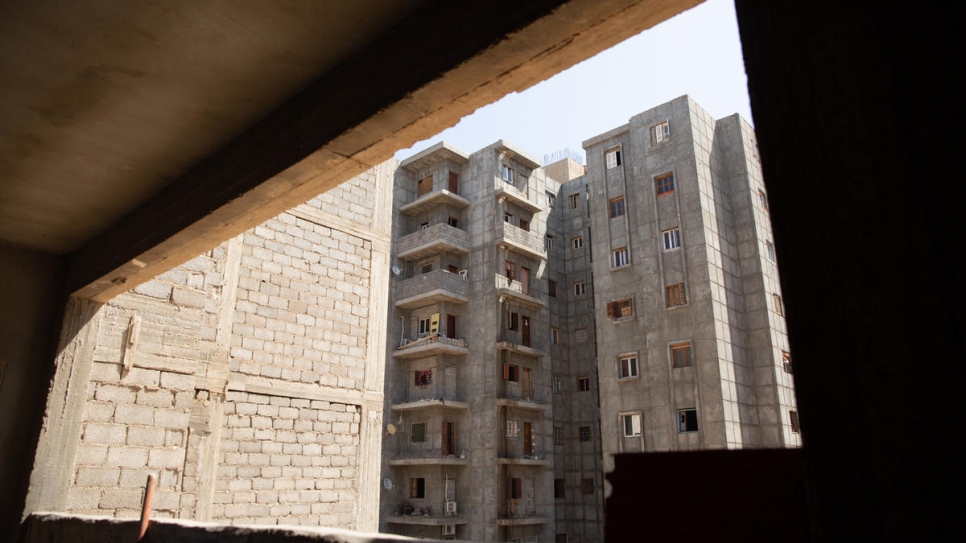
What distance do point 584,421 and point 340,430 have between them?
19.9 metres

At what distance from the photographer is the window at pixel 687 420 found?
20.3 m

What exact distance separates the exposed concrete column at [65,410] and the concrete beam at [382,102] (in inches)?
71.0

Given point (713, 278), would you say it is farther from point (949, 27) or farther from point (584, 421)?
point (949, 27)

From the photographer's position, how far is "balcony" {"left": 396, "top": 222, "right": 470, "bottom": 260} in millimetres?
26969

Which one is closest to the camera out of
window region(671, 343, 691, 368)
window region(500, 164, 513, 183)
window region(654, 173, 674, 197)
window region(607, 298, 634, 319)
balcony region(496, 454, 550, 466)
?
window region(671, 343, 691, 368)

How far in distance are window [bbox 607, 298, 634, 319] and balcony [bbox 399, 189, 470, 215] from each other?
8.74m

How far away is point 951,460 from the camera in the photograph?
113 centimetres

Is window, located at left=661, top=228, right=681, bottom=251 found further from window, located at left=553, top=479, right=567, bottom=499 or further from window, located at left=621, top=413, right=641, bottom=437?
window, located at left=553, top=479, right=567, bottom=499

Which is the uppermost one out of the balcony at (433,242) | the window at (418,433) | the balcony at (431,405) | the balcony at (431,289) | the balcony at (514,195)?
the balcony at (514,195)

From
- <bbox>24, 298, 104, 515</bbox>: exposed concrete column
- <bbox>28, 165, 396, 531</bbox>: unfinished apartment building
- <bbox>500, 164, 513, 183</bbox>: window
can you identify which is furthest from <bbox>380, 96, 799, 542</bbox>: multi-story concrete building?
<bbox>24, 298, 104, 515</bbox>: exposed concrete column

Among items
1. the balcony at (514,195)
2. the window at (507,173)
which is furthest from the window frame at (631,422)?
the window at (507,173)

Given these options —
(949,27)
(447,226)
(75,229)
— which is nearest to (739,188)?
(447,226)

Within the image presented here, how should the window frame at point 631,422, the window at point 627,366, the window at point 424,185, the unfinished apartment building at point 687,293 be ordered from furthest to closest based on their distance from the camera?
the window at point 424,185 → the window at point 627,366 → the window frame at point 631,422 → the unfinished apartment building at point 687,293

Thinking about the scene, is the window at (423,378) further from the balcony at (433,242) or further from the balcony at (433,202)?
the balcony at (433,202)
